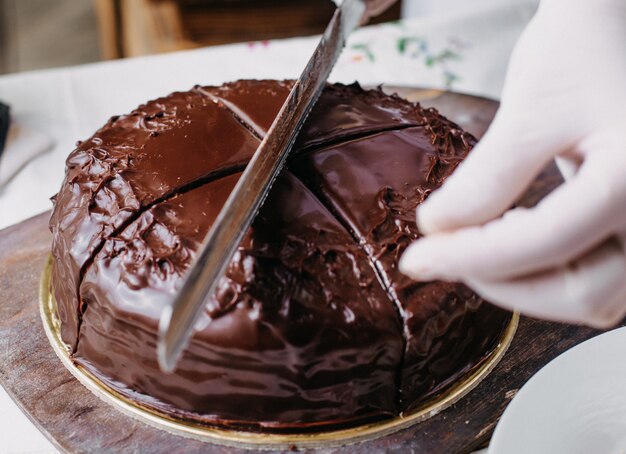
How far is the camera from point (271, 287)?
1.29 meters


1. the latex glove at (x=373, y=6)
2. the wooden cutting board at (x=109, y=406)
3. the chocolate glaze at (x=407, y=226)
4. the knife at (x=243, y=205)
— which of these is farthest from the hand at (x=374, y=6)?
the wooden cutting board at (x=109, y=406)

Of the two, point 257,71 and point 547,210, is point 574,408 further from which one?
point 257,71

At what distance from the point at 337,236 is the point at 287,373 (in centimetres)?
28

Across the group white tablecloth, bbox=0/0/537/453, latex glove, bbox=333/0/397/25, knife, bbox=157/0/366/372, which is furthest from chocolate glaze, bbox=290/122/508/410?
white tablecloth, bbox=0/0/537/453

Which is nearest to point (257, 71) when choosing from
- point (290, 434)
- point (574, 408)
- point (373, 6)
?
point (373, 6)

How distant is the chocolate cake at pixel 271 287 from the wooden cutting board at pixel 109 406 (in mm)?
50

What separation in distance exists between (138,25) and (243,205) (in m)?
3.72

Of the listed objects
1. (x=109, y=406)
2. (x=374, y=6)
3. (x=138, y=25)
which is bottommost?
(x=138, y=25)

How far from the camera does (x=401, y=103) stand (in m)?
1.86

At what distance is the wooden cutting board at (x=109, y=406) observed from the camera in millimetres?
1351

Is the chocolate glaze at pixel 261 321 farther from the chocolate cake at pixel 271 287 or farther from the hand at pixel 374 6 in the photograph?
the hand at pixel 374 6

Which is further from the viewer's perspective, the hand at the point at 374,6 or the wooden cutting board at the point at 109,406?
Answer: the hand at the point at 374,6

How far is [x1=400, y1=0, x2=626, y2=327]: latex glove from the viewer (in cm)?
95

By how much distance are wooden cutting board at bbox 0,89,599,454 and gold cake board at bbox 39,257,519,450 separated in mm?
13
